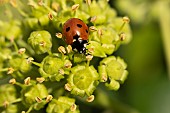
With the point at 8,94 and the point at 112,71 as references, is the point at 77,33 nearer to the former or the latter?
the point at 112,71

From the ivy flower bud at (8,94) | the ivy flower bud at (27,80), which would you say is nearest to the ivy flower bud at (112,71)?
the ivy flower bud at (27,80)

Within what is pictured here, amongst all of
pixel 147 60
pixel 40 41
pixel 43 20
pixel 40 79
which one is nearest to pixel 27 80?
pixel 40 79

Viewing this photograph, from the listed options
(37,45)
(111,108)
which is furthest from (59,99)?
(111,108)

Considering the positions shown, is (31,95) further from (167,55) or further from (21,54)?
(167,55)

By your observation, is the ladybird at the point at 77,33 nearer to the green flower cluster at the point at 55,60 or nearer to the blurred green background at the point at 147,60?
the green flower cluster at the point at 55,60

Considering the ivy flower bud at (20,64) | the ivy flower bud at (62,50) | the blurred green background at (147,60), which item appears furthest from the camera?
the blurred green background at (147,60)

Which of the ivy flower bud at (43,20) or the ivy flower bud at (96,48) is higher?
the ivy flower bud at (43,20)
